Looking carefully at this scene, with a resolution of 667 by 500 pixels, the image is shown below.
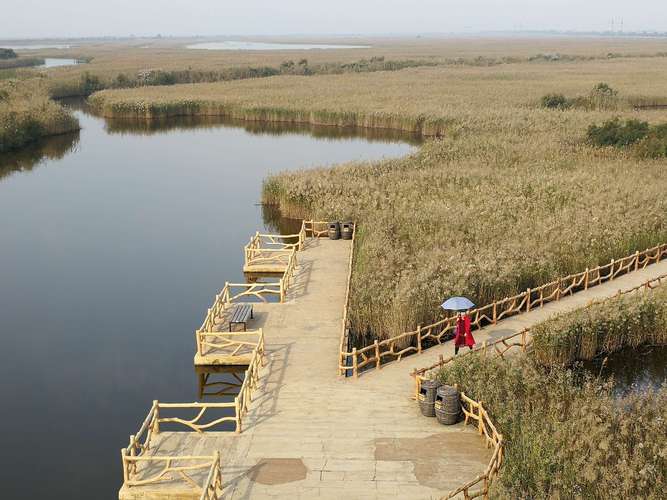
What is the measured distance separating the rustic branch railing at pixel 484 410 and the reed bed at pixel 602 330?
53 centimetres

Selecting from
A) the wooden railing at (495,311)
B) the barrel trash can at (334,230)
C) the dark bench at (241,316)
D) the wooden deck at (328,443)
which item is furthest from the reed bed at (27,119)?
the wooden deck at (328,443)

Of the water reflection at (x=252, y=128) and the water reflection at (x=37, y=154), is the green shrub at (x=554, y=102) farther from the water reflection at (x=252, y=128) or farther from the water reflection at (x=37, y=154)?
the water reflection at (x=37, y=154)

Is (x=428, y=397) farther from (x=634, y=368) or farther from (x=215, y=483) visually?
(x=634, y=368)

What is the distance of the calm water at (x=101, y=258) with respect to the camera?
60.6 feet

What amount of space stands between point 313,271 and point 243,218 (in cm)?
1357

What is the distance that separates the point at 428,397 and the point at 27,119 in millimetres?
59583

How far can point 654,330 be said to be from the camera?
2259 centimetres

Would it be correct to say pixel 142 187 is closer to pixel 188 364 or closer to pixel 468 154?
pixel 468 154

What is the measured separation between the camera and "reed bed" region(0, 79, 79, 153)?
61419mm

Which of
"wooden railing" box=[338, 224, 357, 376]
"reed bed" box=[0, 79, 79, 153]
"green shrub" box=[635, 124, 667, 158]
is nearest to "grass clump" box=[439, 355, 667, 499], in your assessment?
"wooden railing" box=[338, 224, 357, 376]

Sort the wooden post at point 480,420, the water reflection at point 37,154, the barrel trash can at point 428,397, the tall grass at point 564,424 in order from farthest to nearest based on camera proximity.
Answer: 1. the water reflection at point 37,154
2. the barrel trash can at point 428,397
3. the wooden post at point 480,420
4. the tall grass at point 564,424

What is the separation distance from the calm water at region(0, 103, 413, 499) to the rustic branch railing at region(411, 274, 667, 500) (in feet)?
24.4

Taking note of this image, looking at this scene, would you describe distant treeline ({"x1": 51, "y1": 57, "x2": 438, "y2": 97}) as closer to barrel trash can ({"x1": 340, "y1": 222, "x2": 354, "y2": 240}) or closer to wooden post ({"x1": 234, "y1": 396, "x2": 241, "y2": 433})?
barrel trash can ({"x1": 340, "y1": 222, "x2": 354, "y2": 240})

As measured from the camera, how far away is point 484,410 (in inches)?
617
